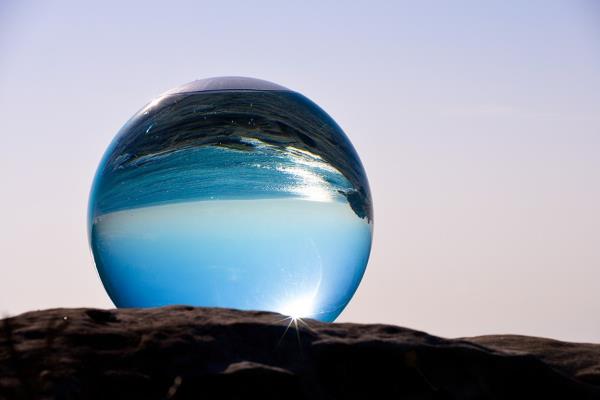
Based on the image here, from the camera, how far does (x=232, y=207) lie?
9.12m

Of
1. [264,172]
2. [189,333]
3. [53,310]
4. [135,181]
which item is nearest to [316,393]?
[189,333]

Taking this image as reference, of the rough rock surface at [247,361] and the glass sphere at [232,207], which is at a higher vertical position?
the glass sphere at [232,207]

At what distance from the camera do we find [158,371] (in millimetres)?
6523

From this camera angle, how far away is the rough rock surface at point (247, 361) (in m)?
6.36

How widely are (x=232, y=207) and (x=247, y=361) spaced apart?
2.67m

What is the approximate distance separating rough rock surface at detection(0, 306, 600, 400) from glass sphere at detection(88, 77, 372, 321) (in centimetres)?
124

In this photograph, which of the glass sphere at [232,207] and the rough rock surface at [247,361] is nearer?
the rough rock surface at [247,361]

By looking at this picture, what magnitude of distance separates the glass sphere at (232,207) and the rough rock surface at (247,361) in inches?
48.6

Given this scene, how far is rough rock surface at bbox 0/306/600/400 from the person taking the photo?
6.36m

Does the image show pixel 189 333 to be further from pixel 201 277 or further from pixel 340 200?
pixel 340 200

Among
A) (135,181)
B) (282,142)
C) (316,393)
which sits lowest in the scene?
(316,393)

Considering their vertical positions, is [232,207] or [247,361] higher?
[232,207]

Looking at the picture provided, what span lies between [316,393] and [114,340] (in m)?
1.56

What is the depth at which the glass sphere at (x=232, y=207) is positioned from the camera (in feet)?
29.6
